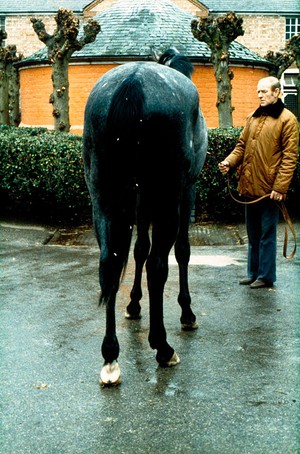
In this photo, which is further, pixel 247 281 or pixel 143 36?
pixel 143 36

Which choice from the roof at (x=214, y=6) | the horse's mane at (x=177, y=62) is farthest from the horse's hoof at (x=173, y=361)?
the roof at (x=214, y=6)

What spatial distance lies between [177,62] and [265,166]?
1.74 m

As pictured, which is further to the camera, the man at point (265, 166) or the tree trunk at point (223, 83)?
the tree trunk at point (223, 83)

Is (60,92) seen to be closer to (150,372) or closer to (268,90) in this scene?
(268,90)

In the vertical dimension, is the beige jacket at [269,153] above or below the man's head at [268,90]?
below

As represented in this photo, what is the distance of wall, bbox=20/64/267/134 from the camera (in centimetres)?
2083

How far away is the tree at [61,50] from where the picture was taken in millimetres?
13859

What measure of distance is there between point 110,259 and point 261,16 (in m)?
45.7

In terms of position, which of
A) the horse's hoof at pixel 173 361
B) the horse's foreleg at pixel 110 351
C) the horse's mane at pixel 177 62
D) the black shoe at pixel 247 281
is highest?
the horse's mane at pixel 177 62

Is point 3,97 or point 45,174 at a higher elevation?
point 3,97

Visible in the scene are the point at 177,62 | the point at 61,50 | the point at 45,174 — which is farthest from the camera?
the point at 61,50

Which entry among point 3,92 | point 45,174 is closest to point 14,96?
point 3,92

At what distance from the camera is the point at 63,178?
11.0 meters

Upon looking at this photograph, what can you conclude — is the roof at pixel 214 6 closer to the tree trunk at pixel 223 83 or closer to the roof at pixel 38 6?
the roof at pixel 38 6
